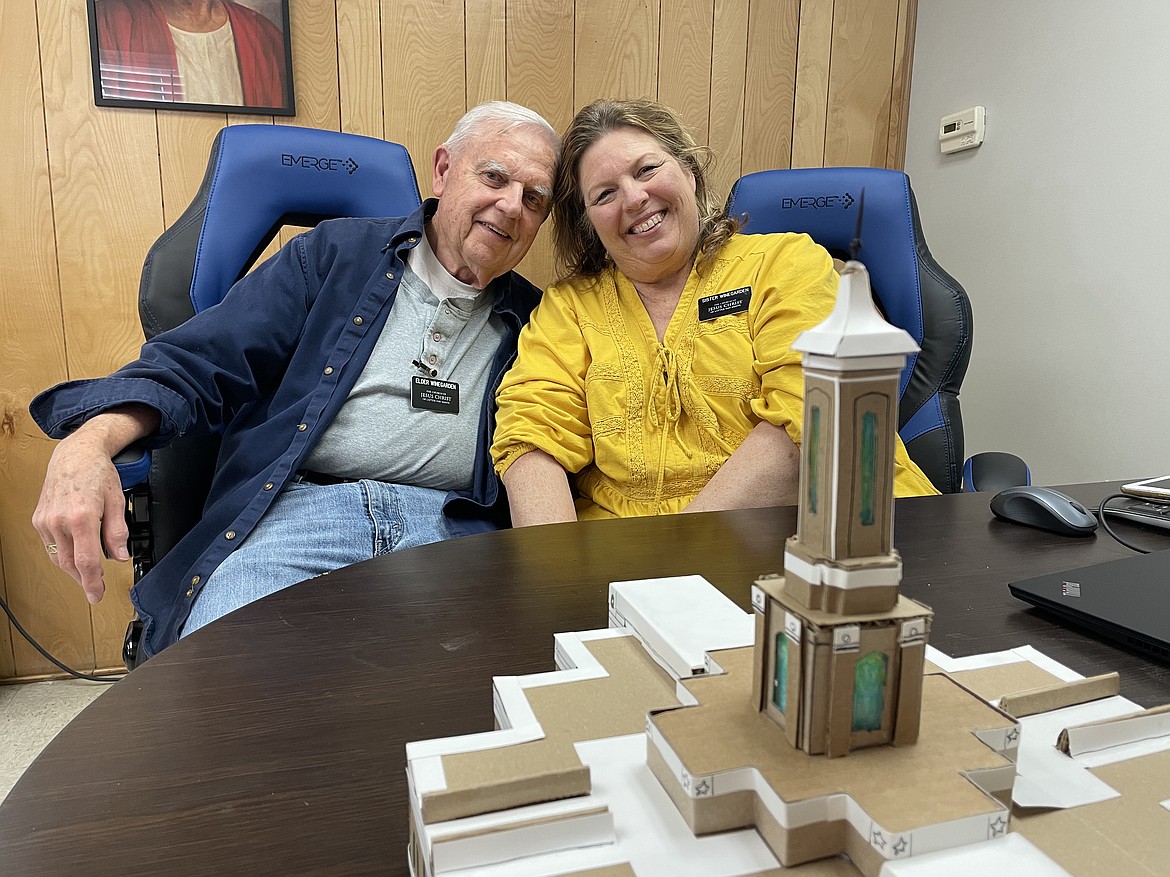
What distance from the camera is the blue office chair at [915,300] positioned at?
5.45 ft

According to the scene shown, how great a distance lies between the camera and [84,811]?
1.41 ft

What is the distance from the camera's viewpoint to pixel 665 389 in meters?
1.46

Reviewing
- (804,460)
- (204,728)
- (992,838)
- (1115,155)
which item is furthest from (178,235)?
(1115,155)

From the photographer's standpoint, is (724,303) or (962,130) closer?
(724,303)

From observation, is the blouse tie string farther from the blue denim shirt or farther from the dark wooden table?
the dark wooden table

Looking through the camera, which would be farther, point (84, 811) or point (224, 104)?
point (224, 104)

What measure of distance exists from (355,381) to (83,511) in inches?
24.2

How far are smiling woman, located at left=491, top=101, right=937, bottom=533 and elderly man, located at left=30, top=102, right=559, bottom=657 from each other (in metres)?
0.14

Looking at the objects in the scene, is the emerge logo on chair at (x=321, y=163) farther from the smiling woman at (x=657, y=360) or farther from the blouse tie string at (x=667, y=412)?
the blouse tie string at (x=667, y=412)

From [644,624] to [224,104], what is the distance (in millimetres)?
2127

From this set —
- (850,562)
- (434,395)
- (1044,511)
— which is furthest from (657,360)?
(850,562)

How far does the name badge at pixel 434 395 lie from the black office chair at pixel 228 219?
39cm

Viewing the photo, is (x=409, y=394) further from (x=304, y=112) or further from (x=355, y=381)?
(x=304, y=112)

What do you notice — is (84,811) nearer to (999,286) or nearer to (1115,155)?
(1115,155)
